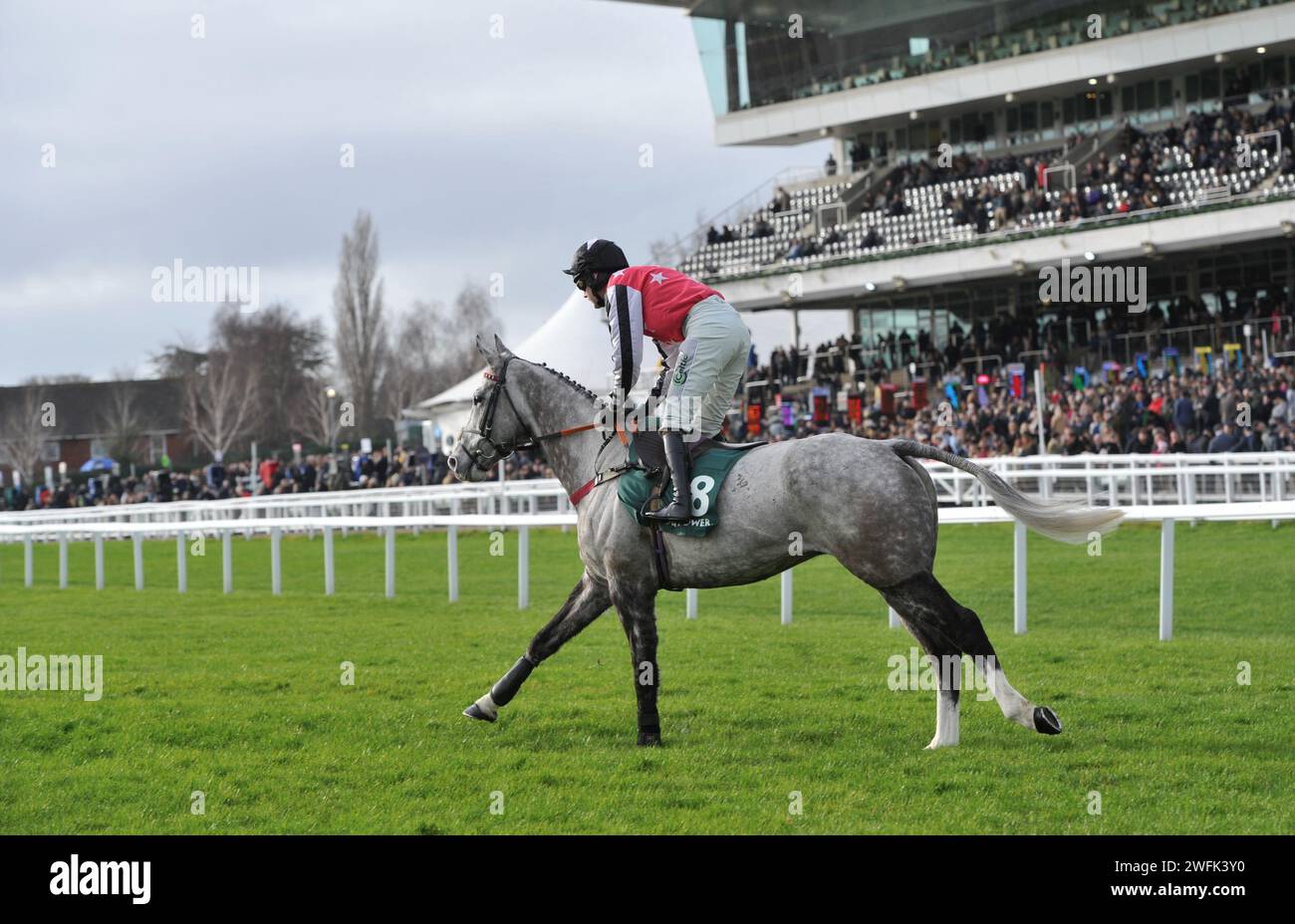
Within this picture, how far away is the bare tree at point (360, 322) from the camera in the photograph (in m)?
54.0

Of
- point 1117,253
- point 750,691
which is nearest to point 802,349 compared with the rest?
point 1117,253

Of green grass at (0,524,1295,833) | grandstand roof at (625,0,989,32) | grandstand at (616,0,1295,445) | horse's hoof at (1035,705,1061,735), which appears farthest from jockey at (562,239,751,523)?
grandstand roof at (625,0,989,32)

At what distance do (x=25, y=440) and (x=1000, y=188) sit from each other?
116 ft

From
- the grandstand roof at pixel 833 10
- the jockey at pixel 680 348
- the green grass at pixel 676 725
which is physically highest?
the grandstand roof at pixel 833 10

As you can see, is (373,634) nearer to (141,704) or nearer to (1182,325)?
(141,704)

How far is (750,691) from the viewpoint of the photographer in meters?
7.67

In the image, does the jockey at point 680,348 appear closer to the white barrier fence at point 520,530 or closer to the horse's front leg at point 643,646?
the horse's front leg at point 643,646

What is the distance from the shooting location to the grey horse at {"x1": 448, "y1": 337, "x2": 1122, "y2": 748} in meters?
5.99

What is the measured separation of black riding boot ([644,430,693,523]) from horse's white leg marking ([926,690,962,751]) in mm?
1301

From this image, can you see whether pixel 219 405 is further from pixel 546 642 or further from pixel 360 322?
pixel 546 642

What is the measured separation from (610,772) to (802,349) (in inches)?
1243

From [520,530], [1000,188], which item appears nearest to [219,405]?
[1000,188]

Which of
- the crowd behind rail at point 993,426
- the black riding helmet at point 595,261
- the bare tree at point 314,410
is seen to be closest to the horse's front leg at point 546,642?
the black riding helmet at point 595,261

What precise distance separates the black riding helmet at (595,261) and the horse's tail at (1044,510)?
1557 millimetres
